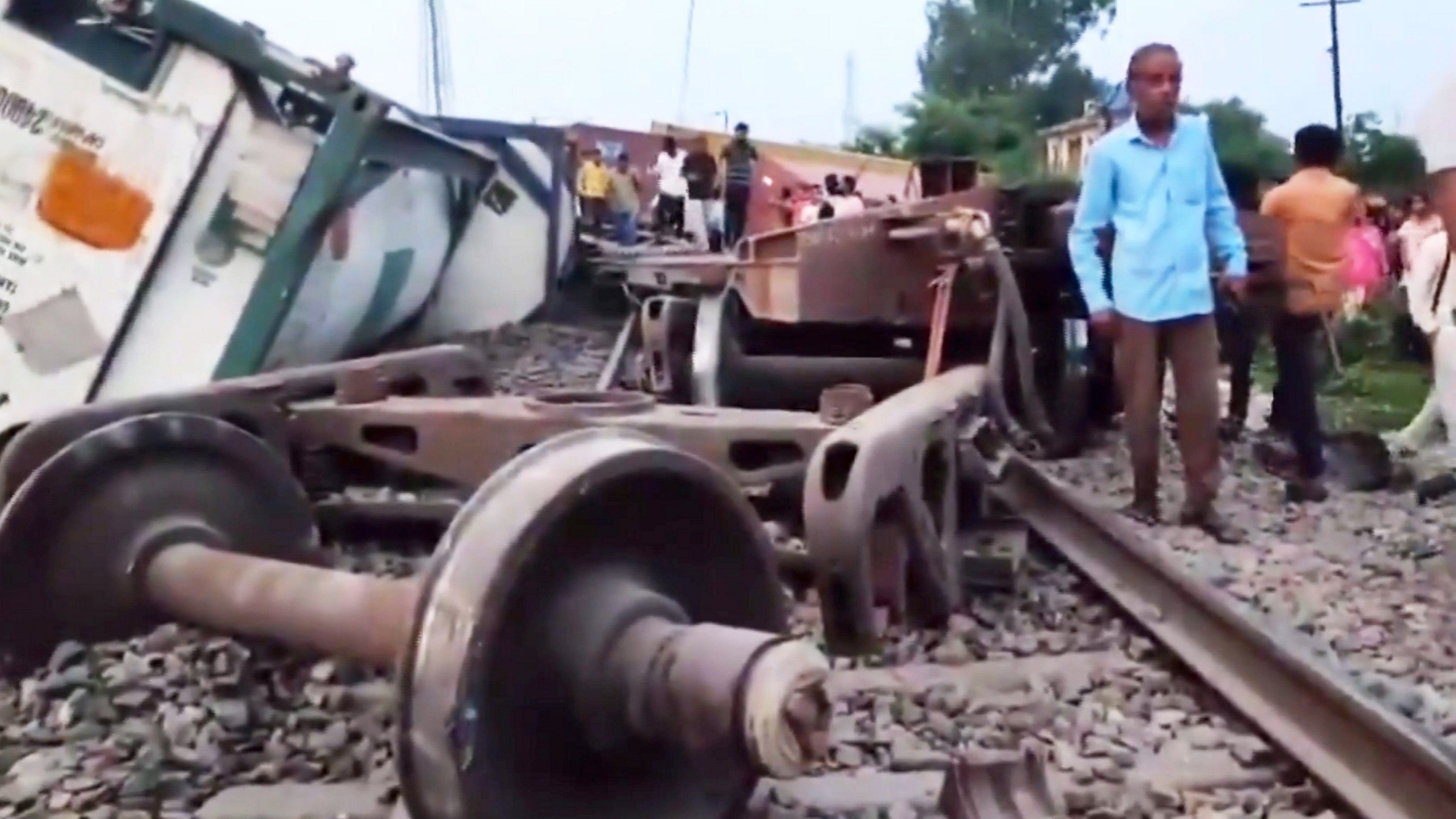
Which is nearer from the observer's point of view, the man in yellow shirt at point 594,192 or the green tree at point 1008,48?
the man in yellow shirt at point 594,192

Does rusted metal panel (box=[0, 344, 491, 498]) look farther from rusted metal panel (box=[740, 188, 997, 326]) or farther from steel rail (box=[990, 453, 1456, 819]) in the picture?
steel rail (box=[990, 453, 1456, 819])

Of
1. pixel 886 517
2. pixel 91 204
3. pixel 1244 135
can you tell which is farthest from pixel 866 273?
pixel 1244 135

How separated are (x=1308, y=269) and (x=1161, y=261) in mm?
1453

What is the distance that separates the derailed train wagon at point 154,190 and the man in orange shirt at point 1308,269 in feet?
11.8

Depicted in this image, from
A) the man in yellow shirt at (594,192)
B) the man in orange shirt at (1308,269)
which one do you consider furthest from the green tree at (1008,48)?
the man in orange shirt at (1308,269)

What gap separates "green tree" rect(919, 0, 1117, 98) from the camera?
64.1 metres

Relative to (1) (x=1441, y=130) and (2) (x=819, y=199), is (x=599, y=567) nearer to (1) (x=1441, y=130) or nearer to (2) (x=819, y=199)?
(1) (x=1441, y=130)

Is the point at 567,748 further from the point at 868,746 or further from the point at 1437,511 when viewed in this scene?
the point at 1437,511

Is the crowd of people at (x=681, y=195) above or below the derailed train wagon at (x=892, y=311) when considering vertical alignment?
above

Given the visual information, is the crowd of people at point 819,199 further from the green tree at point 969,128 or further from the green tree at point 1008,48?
the green tree at point 1008,48

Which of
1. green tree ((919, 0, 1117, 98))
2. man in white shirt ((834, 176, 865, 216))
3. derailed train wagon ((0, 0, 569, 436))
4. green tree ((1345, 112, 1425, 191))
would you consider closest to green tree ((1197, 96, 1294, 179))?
green tree ((1345, 112, 1425, 191))

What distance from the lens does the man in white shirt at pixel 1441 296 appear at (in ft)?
11.3

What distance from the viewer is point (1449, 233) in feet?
11.6

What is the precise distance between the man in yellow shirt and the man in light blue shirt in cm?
1171
